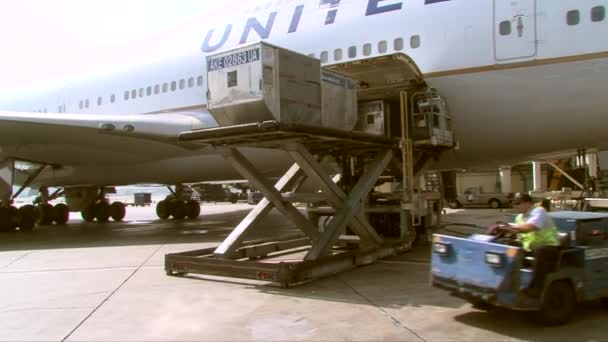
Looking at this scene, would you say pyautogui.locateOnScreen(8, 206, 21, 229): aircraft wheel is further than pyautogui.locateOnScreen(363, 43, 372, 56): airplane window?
Yes

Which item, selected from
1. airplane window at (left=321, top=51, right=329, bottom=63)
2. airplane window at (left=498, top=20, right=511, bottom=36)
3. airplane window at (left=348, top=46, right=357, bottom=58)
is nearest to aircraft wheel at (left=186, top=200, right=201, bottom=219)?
airplane window at (left=321, top=51, right=329, bottom=63)

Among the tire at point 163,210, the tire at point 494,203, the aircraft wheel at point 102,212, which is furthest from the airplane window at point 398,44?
the tire at point 494,203

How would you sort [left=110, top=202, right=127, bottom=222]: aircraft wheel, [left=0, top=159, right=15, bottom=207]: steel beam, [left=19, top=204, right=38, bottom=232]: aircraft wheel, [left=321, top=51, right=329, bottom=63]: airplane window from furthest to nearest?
[left=110, top=202, right=127, bottom=222]: aircraft wheel < [left=19, top=204, right=38, bottom=232]: aircraft wheel < [left=0, top=159, right=15, bottom=207]: steel beam < [left=321, top=51, right=329, bottom=63]: airplane window

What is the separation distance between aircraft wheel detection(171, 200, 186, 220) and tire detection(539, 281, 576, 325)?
16084mm

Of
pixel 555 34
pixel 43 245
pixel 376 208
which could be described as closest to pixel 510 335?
pixel 376 208

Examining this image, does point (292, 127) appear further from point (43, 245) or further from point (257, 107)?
point (43, 245)

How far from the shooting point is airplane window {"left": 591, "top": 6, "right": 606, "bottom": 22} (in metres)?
7.06

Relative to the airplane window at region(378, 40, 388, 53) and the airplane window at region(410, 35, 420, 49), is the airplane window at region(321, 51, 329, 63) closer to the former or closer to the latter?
the airplane window at region(378, 40, 388, 53)

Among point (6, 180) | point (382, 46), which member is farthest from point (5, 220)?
point (382, 46)

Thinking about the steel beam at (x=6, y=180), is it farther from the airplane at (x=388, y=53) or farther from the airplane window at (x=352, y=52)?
the airplane window at (x=352, y=52)

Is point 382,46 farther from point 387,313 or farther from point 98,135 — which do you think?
point 98,135

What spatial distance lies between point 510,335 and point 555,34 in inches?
197

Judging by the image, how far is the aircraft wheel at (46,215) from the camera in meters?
17.4

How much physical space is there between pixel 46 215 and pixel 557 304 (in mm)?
17135
